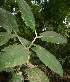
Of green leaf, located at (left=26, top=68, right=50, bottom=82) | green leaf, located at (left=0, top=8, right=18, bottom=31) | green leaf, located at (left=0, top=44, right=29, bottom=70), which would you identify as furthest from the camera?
green leaf, located at (left=0, top=8, right=18, bottom=31)

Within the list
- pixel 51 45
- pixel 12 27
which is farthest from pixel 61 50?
pixel 12 27

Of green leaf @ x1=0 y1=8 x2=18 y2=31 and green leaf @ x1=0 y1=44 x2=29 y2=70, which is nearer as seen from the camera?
green leaf @ x1=0 y1=44 x2=29 y2=70

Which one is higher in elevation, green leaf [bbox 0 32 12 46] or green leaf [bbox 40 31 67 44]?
green leaf [bbox 0 32 12 46]

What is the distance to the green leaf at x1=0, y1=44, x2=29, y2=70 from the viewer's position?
41.3 inches

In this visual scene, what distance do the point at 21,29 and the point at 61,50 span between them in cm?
84

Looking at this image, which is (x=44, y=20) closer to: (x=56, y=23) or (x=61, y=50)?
(x=56, y=23)

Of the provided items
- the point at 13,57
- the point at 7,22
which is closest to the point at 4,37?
the point at 7,22

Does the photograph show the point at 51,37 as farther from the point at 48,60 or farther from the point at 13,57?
the point at 13,57

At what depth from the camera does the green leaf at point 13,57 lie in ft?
3.44

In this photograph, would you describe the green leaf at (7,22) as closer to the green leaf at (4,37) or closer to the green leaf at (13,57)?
the green leaf at (4,37)

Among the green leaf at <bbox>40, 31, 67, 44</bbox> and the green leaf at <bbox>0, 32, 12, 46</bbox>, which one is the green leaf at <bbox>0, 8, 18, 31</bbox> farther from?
the green leaf at <bbox>40, 31, 67, 44</bbox>

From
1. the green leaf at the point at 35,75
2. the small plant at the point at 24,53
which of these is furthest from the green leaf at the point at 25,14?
the green leaf at the point at 35,75

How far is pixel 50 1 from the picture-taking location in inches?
170

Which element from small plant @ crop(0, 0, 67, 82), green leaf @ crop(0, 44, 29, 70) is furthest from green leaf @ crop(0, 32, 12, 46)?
green leaf @ crop(0, 44, 29, 70)
